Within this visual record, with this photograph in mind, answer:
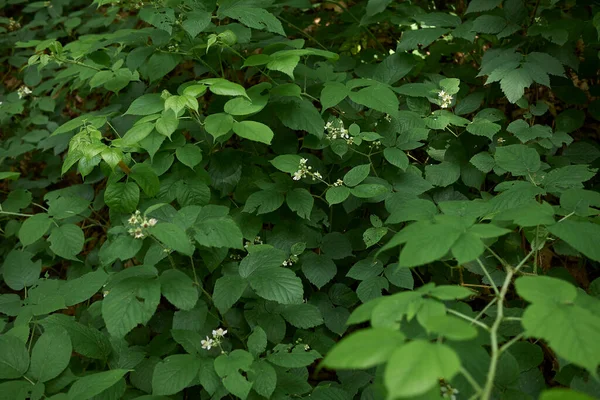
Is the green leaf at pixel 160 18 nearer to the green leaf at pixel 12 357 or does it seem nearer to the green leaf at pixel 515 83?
the green leaf at pixel 12 357

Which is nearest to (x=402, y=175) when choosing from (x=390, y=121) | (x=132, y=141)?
(x=390, y=121)

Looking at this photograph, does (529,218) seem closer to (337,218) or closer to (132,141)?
(337,218)

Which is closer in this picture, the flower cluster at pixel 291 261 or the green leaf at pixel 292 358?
the green leaf at pixel 292 358

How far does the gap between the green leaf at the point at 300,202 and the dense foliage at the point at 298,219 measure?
0.4 inches

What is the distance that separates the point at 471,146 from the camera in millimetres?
2371

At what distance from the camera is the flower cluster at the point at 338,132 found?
2.21 meters

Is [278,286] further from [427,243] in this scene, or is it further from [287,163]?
[427,243]

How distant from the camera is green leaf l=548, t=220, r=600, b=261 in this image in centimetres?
130

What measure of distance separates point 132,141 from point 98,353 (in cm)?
81

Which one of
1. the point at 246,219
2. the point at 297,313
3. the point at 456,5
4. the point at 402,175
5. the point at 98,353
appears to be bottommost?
the point at 98,353

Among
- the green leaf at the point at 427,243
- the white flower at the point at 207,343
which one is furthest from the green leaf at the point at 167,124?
the green leaf at the point at 427,243

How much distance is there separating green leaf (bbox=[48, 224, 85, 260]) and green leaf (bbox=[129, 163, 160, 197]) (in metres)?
0.45

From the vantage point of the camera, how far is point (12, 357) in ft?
5.83

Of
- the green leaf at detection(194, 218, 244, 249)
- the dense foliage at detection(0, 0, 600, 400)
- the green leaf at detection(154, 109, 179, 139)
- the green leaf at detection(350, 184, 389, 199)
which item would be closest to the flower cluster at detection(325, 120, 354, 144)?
the dense foliage at detection(0, 0, 600, 400)
